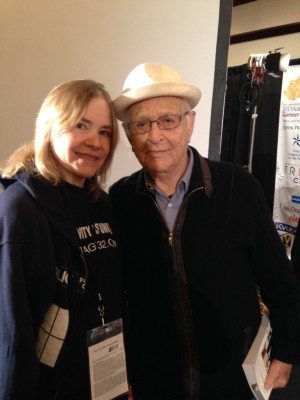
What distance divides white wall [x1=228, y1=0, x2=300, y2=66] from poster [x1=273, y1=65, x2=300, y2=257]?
0.56 m

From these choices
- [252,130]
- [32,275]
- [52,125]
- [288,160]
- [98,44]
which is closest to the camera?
[32,275]

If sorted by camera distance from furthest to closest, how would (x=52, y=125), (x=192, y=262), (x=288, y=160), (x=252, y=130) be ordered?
1. (x=288, y=160)
2. (x=252, y=130)
3. (x=192, y=262)
4. (x=52, y=125)

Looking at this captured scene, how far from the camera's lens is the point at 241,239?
3.11ft

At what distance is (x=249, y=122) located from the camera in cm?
279

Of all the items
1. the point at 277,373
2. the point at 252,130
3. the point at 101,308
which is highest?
the point at 252,130

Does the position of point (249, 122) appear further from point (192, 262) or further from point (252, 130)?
point (192, 262)

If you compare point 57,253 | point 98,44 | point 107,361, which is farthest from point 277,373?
point 98,44

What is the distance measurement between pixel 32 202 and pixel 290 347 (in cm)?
89

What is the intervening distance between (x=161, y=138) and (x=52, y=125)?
0.32 m

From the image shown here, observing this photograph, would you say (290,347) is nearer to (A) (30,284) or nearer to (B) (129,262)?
(B) (129,262)

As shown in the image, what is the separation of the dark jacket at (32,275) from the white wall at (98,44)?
0.81 meters

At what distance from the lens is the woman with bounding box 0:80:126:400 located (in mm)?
660

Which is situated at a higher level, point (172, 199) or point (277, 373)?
point (172, 199)

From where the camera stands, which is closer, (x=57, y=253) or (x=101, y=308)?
(x=57, y=253)
